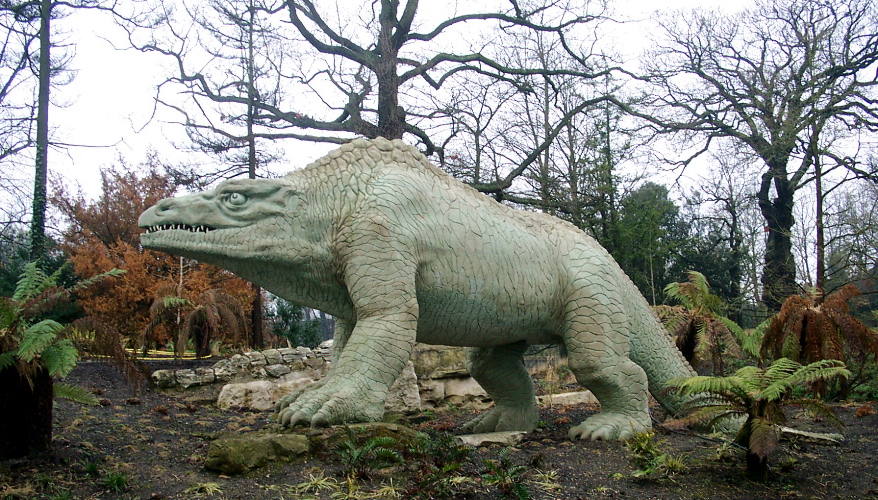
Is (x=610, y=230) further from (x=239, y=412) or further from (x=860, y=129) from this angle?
(x=239, y=412)

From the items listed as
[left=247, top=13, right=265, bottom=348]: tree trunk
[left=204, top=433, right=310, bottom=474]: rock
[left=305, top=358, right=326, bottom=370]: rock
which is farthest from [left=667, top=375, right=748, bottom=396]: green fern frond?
[left=247, top=13, right=265, bottom=348]: tree trunk

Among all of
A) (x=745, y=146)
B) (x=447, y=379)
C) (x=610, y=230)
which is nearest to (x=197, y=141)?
(x=447, y=379)

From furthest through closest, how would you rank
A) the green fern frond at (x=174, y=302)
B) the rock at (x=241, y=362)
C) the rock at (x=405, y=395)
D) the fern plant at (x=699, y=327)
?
the green fern frond at (x=174, y=302)
the rock at (x=241, y=362)
the fern plant at (x=699, y=327)
the rock at (x=405, y=395)

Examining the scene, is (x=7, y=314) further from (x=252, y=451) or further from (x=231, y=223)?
(x=252, y=451)

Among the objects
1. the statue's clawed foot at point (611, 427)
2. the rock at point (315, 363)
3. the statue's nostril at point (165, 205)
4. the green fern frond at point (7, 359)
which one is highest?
the statue's nostril at point (165, 205)

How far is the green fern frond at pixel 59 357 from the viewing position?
384 centimetres

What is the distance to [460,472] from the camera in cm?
396

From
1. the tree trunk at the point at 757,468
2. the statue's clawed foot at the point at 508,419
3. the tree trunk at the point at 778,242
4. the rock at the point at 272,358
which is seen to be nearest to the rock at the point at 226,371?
the rock at the point at 272,358

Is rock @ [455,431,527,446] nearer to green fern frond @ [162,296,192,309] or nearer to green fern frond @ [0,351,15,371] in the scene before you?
green fern frond @ [0,351,15,371]

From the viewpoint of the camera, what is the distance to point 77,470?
3990 millimetres

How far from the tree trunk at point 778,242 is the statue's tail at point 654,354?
9445 millimetres

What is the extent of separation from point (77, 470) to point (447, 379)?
559 centimetres

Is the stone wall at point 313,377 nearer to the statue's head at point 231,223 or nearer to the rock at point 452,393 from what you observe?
the rock at point 452,393

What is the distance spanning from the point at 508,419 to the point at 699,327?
398 cm
